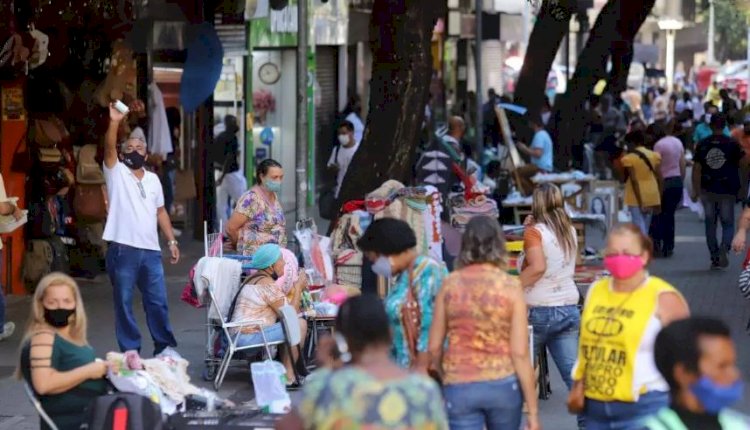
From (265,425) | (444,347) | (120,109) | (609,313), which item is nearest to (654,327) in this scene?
(609,313)

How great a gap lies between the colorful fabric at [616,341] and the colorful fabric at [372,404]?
4.65 ft

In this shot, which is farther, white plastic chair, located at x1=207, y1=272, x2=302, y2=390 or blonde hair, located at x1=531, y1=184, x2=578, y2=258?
white plastic chair, located at x1=207, y1=272, x2=302, y2=390

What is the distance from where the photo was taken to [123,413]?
23.4 feet

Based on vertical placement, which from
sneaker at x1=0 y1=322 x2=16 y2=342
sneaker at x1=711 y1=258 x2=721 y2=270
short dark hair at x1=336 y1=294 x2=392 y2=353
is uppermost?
short dark hair at x1=336 y1=294 x2=392 y2=353

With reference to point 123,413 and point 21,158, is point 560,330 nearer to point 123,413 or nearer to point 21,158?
point 123,413

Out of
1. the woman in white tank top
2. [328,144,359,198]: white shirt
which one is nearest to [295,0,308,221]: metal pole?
the woman in white tank top

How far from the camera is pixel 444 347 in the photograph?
6.92m

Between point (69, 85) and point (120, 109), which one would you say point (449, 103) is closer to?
point (69, 85)

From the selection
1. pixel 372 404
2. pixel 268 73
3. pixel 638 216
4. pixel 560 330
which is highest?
pixel 268 73

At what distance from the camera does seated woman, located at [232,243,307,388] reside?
10.8m

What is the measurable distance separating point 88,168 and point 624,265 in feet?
33.7

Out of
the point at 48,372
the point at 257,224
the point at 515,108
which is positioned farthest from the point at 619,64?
the point at 48,372

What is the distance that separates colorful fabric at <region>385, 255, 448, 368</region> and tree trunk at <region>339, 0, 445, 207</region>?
824 cm

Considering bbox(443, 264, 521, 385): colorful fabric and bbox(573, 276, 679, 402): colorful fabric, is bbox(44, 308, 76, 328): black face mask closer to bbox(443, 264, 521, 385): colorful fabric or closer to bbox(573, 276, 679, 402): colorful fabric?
bbox(443, 264, 521, 385): colorful fabric
